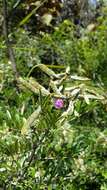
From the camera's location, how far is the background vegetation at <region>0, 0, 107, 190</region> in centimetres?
162

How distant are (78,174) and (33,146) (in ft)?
1.78

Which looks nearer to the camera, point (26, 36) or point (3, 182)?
point (3, 182)

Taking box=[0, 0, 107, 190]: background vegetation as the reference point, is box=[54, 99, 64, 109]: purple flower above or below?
above

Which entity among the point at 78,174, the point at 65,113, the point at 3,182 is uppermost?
the point at 65,113

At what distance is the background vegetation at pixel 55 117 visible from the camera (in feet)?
5.31

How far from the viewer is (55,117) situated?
157 cm

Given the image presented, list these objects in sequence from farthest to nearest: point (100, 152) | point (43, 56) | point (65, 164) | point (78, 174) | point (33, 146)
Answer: point (43, 56) < point (100, 152) < point (78, 174) < point (65, 164) < point (33, 146)

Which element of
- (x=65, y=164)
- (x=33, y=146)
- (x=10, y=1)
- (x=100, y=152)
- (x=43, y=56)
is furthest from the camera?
(x=10, y=1)

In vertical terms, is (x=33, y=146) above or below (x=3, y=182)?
above

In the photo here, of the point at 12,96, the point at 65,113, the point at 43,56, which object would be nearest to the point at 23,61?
the point at 43,56

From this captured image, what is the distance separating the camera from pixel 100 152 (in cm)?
233

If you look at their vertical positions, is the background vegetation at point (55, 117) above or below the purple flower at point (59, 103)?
below

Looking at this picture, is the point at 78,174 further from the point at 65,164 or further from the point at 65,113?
the point at 65,113

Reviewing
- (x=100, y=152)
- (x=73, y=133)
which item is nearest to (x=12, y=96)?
(x=73, y=133)
